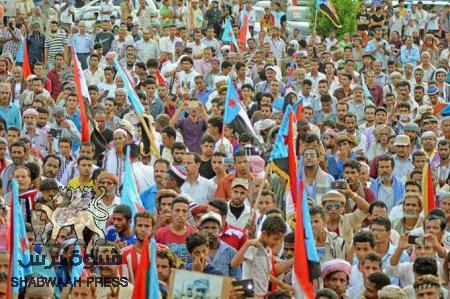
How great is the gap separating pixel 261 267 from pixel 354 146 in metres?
6.23

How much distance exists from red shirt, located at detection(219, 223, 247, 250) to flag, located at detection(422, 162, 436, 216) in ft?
7.74

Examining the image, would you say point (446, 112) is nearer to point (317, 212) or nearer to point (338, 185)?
point (338, 185)

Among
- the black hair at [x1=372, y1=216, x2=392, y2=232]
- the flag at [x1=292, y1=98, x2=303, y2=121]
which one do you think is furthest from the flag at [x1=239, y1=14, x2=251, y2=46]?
the black hair at [x1=372, y1=216, x2=392, y2=232]

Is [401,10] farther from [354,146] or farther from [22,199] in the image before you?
[22,199]

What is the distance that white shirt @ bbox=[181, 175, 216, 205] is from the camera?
14359 millimetres

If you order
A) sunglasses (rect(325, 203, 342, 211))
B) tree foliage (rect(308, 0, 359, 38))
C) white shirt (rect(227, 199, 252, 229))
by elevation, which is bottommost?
tree foliage (rect(308, 0, 359, 38))

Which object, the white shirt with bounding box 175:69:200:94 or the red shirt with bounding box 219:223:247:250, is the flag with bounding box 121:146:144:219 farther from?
the white shirt with bounding box 175:69:200:94

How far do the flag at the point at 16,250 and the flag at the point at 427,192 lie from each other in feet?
14.0

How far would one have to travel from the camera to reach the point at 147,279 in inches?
412

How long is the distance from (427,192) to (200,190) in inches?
88.7

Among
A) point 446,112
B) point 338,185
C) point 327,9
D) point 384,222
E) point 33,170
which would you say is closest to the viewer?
point 384,222

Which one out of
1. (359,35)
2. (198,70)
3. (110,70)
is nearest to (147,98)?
(110,70)

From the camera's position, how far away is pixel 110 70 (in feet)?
70.3

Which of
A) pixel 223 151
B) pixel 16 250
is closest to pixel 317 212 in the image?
pixel 16 250
